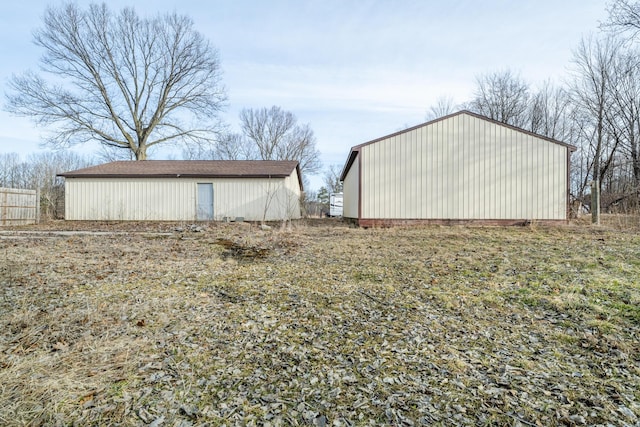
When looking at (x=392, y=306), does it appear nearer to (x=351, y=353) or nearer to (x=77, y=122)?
(x=351, y=353)

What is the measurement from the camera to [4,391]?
6.56 feet

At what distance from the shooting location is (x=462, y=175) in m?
11.3

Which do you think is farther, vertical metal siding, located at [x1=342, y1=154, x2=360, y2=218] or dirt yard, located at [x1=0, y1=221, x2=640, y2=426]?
vertical metal siding, located at [x1=342, y1=154, x2=360, y2=218]

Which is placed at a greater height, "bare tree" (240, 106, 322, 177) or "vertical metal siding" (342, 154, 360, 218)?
"bare tree" (240, 106, 322, 177)

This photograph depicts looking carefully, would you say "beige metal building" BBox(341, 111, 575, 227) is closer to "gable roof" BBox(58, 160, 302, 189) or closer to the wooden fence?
"gable roof" BBox(58, 160, 302, 189)

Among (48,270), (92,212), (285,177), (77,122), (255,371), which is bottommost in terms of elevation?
(255,371)

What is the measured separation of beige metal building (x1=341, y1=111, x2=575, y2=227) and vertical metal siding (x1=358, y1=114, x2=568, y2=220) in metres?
0.03

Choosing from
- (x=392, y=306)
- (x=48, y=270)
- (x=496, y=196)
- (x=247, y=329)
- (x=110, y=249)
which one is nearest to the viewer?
(x=247, y=329)

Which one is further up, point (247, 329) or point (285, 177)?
point (285, 177)

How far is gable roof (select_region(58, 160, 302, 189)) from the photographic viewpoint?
49.0ft

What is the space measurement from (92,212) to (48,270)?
11971 mm

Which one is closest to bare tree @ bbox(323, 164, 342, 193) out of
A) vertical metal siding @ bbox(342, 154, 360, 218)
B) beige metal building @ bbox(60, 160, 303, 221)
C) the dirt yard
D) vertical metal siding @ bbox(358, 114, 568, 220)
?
vertical metal siding @ bbox(342, 154, 360, 218)

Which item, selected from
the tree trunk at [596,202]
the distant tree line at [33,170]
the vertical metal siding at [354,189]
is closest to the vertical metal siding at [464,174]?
the vertical metal siding at [354,189]

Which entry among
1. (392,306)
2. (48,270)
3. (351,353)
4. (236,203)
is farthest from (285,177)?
(351,353)
